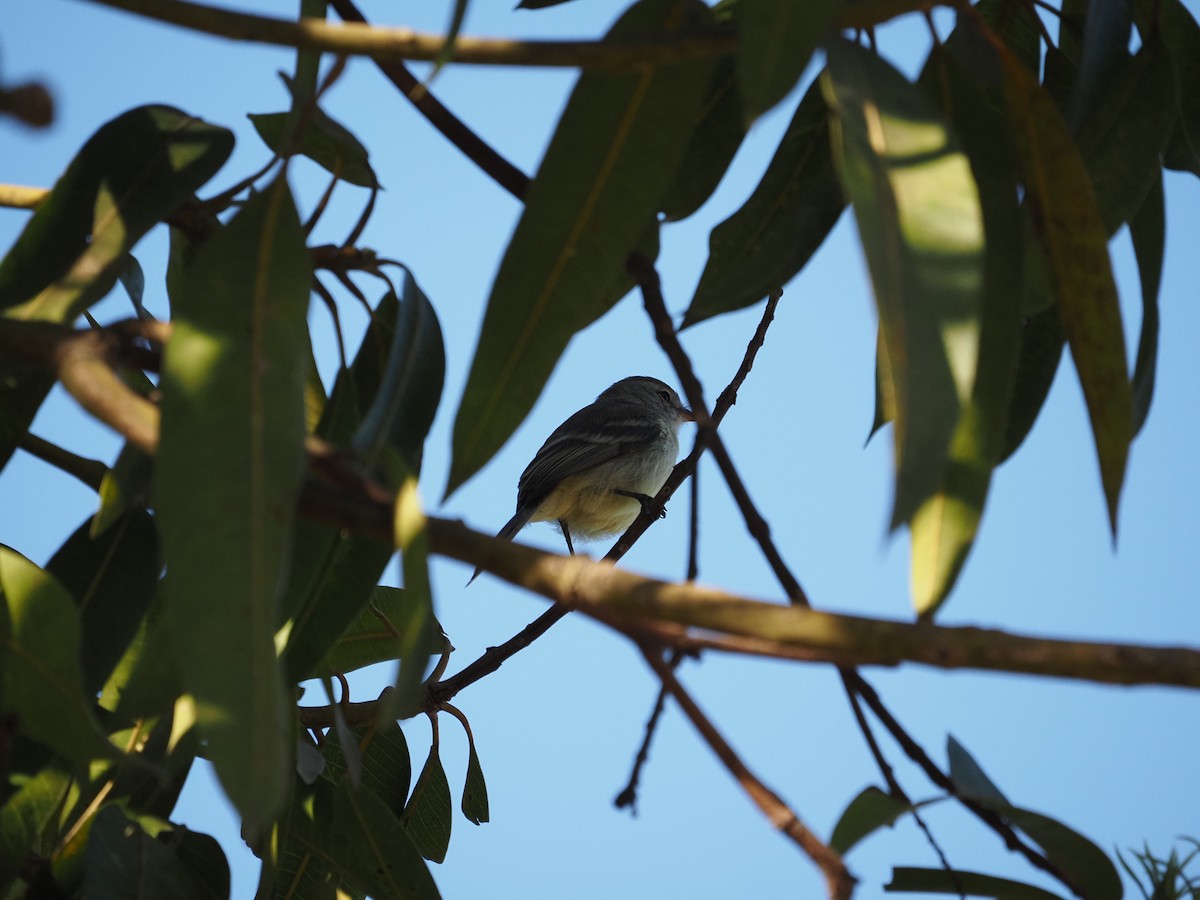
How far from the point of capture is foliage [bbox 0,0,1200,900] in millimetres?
1181

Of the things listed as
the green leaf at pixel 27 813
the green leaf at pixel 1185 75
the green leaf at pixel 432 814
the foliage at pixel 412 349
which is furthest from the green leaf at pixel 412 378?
the green leaf at pixel 1185 75

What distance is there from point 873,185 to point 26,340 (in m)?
0.90

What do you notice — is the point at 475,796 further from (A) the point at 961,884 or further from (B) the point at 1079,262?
(B) the point at 1079,262

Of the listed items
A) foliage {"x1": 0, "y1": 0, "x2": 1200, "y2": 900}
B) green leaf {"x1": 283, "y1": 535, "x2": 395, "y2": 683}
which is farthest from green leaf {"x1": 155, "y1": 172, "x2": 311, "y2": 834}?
green leaf {"x1": 283, "y1": 535, "x2": 395, "y2": 683}

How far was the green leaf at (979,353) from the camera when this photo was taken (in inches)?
49.1

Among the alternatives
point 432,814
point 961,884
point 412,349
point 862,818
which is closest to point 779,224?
point 412,349

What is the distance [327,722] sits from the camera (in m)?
2.39

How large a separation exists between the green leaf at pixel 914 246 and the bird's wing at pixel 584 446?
5.02 m

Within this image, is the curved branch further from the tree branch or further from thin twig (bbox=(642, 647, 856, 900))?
the tree branch

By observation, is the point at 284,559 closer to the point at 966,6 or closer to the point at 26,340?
the point at 26,340

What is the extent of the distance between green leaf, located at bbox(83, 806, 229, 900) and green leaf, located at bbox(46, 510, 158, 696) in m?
0.22

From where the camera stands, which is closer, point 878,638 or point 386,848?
point 878,638

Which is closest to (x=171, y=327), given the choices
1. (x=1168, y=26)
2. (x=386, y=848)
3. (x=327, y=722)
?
(x=386, y=848)

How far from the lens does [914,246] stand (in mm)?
1194
